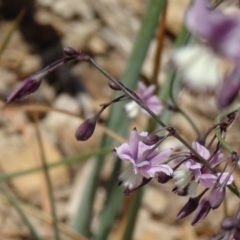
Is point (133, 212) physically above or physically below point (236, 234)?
above

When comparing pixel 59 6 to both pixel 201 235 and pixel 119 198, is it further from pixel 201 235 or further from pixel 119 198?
pixel 119 198

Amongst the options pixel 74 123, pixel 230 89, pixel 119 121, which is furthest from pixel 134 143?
pixel 74 123

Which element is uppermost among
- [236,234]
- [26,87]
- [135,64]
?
[135,64]

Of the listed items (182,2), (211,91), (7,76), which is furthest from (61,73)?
(211,91)

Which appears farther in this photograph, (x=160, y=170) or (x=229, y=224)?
(x=160, y=170)

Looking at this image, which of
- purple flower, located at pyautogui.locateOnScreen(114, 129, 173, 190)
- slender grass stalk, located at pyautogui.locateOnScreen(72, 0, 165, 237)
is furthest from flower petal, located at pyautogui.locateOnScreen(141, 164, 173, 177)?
slender grass stalk, located at pyautogui.locateOnScreen(72, 0, 165, 237)

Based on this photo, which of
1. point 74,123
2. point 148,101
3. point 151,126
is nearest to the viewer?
point 148,101

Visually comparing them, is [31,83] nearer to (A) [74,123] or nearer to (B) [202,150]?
(B) [202,150]
